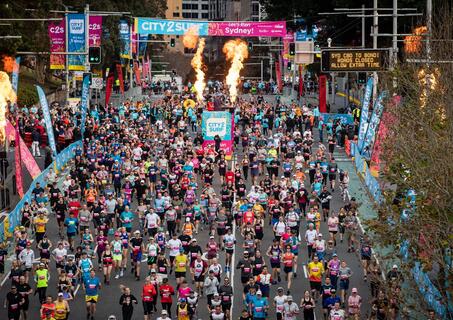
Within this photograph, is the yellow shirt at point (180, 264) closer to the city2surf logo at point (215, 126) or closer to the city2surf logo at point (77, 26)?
the city2surf logo at point (215, 126)

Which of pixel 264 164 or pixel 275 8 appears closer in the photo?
pixel 264 164

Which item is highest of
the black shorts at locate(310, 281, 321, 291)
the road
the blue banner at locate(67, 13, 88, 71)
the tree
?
the blue banner at locate(67, 13, 88, 71)

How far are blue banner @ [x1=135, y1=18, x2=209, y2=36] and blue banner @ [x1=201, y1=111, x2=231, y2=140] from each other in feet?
92.0

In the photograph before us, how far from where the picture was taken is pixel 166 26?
243ft

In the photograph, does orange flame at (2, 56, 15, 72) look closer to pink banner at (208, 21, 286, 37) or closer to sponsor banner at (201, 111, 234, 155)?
pink banner at (208, 21, 286, 37)

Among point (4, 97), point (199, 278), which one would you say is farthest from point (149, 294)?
point (4, 97)

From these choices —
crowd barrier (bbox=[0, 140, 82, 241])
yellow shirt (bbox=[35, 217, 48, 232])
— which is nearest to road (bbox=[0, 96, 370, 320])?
yellow shirt (bbox=[35, 217, 48, 232])

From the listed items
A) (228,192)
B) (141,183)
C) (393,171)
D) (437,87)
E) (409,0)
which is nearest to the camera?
(393,171)

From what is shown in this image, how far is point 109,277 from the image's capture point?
93.8ft

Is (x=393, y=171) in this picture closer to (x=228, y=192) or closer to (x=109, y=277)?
(x=109, y=277)

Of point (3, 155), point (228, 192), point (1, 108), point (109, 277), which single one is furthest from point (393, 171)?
point (1, 108)

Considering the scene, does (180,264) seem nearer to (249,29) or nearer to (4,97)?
(4,97)

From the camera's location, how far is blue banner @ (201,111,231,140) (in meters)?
46.3

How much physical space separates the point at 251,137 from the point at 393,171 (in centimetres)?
2731
